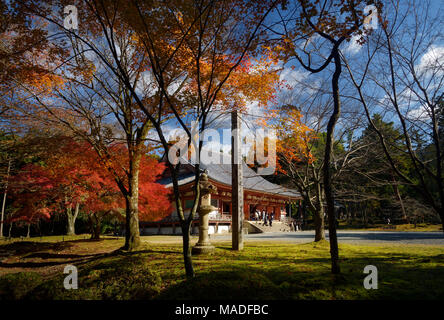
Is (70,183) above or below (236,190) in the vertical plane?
above

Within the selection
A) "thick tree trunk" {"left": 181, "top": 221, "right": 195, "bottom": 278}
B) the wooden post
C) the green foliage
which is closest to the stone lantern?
the wooden post

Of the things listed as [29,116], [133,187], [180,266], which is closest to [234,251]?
[180,266]

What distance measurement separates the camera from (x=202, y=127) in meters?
4.73

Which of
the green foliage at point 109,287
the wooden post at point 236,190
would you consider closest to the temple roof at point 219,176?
the wooden post at point 236,190

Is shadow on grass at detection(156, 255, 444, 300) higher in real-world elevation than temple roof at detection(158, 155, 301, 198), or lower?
lower

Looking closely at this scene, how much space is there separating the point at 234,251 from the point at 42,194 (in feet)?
27.6

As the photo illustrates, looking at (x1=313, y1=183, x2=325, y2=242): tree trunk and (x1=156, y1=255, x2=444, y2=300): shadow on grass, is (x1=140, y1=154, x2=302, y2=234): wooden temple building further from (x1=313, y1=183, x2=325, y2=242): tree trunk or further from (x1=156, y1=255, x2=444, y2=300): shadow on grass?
(x1=156, y1=255, x2=444, y2=300): shadow on grass

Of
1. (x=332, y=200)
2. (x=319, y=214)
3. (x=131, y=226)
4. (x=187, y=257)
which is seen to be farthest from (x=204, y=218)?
(x=319, y=214)

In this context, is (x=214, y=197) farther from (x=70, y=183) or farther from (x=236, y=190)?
(x=236, y=190)

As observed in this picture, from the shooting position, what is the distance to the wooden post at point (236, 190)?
328 inches

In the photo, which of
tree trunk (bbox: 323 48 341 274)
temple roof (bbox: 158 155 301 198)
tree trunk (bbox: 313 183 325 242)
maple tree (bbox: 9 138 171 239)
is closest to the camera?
tree trunk (bbox: 323 48 341 274)

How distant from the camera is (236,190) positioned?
8.44 m

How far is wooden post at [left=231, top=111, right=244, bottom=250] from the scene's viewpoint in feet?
27.4

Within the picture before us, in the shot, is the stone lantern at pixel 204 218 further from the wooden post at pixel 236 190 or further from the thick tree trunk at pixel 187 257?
the thick tree trunk at pixel 187 257
